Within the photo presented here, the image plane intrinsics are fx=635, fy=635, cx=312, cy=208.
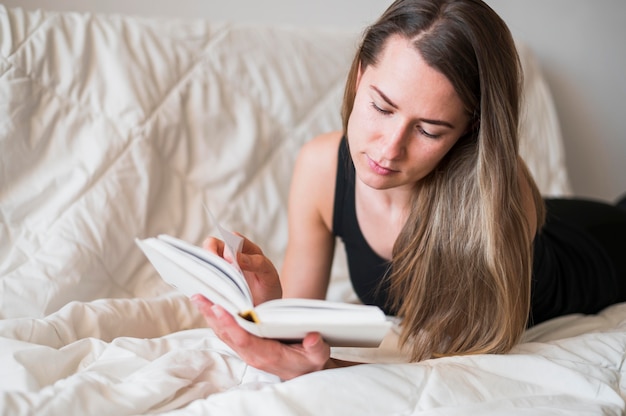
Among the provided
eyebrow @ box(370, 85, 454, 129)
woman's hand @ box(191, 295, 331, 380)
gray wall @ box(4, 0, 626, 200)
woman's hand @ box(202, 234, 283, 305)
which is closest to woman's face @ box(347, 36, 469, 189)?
eyebrow @ box(370, 85, 454, 129)

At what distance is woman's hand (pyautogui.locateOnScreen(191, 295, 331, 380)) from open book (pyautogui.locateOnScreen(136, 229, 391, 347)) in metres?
0.01

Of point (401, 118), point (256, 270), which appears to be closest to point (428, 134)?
point (401, 118)

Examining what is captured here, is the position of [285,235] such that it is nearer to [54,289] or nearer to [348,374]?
[54,289]

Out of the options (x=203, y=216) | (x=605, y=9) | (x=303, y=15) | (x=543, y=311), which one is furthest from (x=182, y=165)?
(x=605, y=9)

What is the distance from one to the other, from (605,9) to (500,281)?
165 centimetres

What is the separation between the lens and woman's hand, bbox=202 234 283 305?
97 cm

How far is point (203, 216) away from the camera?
1461 millimetres

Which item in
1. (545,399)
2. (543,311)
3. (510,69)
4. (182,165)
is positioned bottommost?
(543,311)

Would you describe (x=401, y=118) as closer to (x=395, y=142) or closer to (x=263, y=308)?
(x=395, y=142)

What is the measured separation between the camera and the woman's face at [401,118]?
96 centimetres

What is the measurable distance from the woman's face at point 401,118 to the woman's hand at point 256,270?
218 millimetres

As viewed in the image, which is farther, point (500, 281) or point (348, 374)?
point (500, 281)

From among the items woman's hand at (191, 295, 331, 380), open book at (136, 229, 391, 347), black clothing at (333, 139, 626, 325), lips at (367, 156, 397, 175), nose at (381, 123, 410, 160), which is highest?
nose at (381, 123, 410, 160)

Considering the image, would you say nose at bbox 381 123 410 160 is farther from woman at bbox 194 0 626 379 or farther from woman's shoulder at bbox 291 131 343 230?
woman's shoulder at bbox 291 131 343 230
